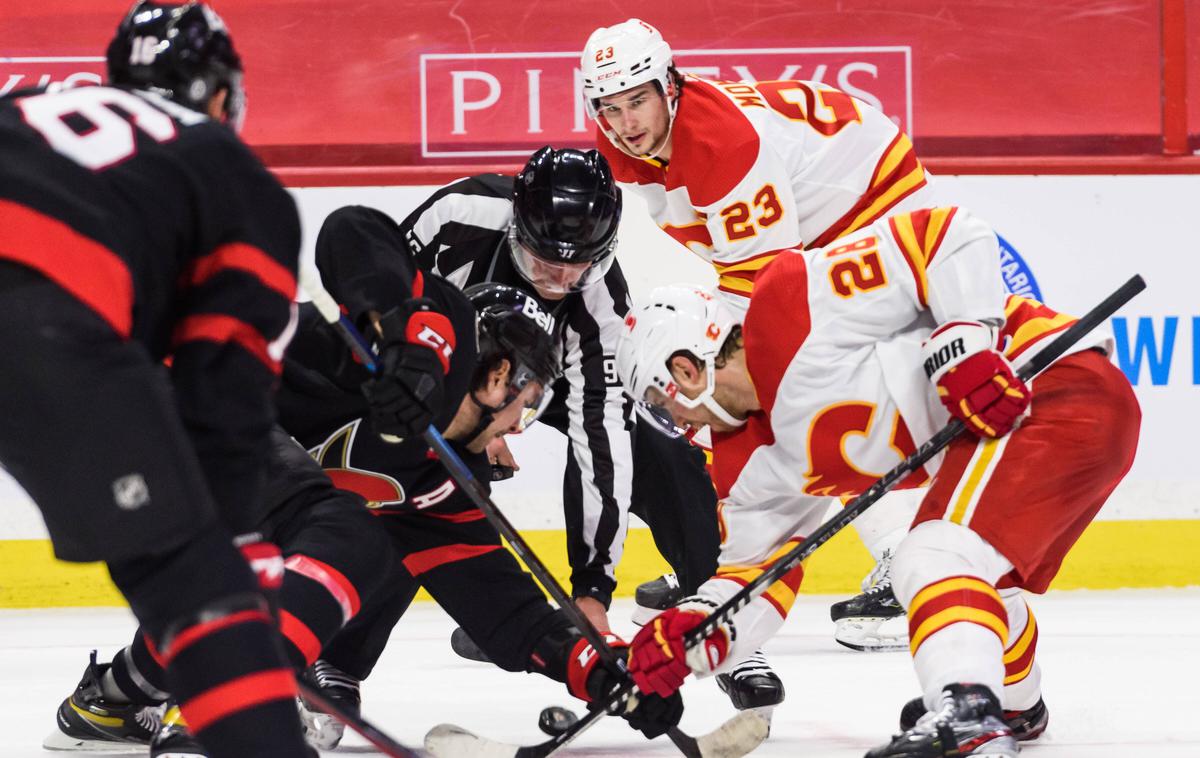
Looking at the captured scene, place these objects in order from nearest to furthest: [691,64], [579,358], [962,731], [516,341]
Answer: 1. [962,731]
2. [516,341]
3. [579,358]
4. [691,64]

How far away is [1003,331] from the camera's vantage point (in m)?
2.59

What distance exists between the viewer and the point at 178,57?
67.2 inches

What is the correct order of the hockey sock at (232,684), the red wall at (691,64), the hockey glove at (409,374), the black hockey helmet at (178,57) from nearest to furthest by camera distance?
the hockey sock at (232,684) < the black hockey helmet at (178,57) < the hockey glove at (409,374) < the red wall at (691,64)

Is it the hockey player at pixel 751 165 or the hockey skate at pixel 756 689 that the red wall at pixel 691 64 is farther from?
the hockey skate at pixel 756 689

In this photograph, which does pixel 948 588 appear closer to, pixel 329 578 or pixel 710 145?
pixel 329 578

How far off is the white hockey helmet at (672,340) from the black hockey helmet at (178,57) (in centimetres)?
93

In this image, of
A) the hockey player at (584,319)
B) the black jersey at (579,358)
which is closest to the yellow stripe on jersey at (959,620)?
the hockey player at (584,319)

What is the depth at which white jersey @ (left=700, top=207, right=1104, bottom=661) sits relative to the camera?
2.44 metres

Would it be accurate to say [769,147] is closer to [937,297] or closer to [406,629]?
[937,297]

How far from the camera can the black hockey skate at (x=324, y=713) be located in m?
2.71

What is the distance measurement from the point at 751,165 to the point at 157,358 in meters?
2.25

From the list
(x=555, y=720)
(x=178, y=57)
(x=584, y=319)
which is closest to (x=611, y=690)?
(x=555, y=720)

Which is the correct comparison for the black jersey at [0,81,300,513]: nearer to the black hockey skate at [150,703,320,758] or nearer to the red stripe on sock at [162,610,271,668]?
the red stripe on sock at [162,610,271,668]

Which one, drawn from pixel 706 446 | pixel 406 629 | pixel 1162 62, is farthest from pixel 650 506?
pixel 1162 62
